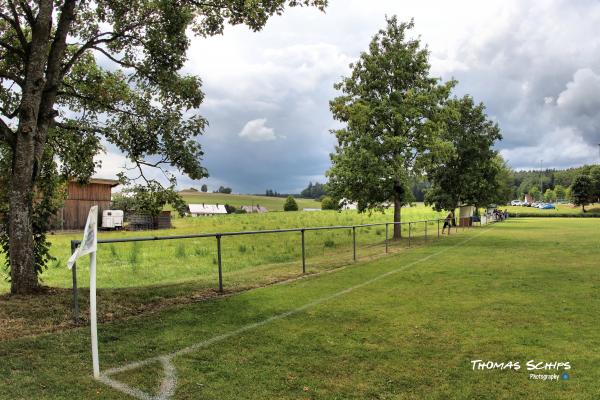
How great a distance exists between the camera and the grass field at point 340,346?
14.0ft

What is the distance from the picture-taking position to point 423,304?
8023 millimetres

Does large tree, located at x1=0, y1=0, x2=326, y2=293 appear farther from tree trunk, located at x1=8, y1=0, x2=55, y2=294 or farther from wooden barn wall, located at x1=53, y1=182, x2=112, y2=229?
wooden barn wall, located at x1=53, y1=182, x2=112, y2=229

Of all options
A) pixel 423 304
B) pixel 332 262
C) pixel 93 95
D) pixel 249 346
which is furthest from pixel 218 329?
pixel 332 262

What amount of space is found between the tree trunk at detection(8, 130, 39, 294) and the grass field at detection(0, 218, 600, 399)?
2.46m

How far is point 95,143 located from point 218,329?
630 centimetres

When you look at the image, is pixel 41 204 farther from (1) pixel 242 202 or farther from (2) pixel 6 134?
(1) pixel 242 202

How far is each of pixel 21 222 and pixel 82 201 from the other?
34.9 m

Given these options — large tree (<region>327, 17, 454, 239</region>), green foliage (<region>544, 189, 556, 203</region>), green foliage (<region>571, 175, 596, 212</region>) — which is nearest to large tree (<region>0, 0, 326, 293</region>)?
large tree (<region>327, 17, 454, 239</region>)

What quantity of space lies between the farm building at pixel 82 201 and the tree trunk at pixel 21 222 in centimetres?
3195

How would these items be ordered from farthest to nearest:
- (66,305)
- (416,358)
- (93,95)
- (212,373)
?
(93,95), (66,305), (416,358), (212,373)

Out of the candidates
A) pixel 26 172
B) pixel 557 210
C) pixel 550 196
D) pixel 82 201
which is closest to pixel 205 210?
pixel 82 201

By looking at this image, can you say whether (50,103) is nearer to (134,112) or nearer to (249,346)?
(134,112)

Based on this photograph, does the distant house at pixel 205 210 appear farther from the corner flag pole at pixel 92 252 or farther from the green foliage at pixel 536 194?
the green foliage at pixel 536 194

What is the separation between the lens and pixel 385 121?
26.0 metres
